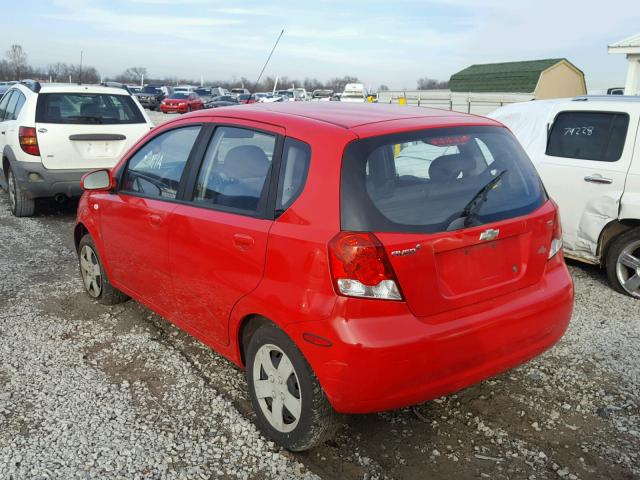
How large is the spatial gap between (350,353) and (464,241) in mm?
751

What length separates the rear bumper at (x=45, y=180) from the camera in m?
7.79

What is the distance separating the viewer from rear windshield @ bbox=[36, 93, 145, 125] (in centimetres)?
794

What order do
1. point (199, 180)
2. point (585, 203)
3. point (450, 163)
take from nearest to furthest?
point (450, 163) < point (199, 180) < point (585, 203)

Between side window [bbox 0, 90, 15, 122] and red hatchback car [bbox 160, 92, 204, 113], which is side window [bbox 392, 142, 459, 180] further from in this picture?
red hatchback car [bbox 160, 92, 204, 113]

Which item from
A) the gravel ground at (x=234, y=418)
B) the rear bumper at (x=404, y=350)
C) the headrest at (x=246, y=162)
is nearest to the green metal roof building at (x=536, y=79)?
the gravel ground at (x=234, y=418)

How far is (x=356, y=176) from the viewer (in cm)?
264

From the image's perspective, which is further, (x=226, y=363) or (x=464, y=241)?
(x=226, y=363)

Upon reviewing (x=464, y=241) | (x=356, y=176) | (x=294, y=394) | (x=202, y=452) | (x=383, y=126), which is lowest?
(x=202, y=452)

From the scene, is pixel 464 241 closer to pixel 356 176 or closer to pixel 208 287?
pixel 356 176

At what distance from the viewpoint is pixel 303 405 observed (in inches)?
110

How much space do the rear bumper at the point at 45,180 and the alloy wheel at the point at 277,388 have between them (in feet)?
18.9

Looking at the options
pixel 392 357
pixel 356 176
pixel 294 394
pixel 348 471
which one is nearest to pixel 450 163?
pixel 356 176

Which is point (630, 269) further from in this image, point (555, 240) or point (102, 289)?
point (102, 289)

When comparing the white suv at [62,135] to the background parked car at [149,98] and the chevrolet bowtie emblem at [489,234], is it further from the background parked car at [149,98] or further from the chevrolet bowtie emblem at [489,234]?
the background parked car at [149,98]
